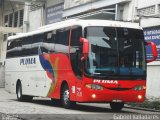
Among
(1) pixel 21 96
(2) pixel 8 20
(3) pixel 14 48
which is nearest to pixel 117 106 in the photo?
(1) pixel 21 96

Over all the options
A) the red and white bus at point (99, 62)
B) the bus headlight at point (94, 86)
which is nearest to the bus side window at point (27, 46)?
the red and white bus at point (99, 62)

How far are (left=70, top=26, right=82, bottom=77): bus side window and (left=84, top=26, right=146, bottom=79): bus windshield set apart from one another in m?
0.43

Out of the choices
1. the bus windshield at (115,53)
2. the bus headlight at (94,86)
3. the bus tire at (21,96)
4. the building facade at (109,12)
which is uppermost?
the building facade at (109,12)

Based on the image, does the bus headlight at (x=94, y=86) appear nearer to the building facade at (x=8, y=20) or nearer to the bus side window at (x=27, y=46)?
the bus side window at (x=27, y=46)

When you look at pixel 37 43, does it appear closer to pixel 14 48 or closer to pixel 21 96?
pixel 21 96

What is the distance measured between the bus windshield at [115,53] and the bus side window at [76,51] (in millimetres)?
425

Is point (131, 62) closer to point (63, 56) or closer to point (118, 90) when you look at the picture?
point (118, 90)

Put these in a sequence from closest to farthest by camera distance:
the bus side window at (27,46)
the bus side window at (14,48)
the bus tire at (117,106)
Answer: the bus tire at (117,106) → the bus side window at (27,46) → the bus side window at (14,48)

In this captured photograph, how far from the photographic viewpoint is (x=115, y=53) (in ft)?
61.4

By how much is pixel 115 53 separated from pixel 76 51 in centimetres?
142

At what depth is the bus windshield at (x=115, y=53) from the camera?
60.6 feet

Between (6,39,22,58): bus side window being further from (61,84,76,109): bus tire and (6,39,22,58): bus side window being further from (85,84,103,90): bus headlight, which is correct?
(85,84,103,90): bus headlight

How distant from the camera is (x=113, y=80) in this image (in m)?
18.5

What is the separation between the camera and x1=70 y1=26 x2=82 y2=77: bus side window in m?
18.9
